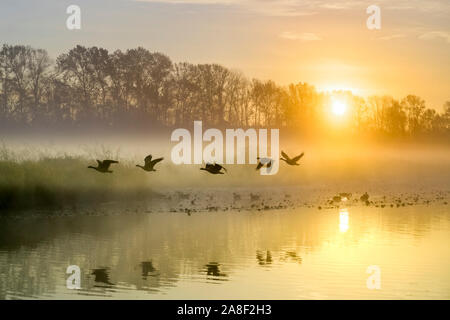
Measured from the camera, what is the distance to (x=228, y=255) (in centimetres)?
2795

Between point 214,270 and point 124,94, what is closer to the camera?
point 214,270

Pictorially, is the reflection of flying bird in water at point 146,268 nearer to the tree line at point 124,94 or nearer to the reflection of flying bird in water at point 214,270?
the reflection of flying bird in water at point 214,270

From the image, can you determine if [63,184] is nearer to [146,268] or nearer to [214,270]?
[146,268]

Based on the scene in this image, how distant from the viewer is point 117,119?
72.2m

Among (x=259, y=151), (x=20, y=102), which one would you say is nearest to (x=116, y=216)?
(x=259, y=151)

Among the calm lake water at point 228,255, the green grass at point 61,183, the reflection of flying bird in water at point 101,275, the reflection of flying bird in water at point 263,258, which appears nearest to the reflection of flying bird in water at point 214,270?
the calm lake water at point 228,255

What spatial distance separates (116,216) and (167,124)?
35467mm

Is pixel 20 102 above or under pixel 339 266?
above

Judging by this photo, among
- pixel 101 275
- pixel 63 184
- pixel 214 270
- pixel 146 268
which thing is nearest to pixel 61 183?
pixel 63 184

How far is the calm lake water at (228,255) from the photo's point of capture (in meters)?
22.4

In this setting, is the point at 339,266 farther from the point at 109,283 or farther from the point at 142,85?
the point at 142,85

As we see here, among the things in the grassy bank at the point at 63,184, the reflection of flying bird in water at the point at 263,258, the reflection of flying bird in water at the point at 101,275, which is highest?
the grassy bank at the point at 63,184

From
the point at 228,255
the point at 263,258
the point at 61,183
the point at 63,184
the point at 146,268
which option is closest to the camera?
the point at 146,268

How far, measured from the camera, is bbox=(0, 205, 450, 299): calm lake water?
22.4 metres
